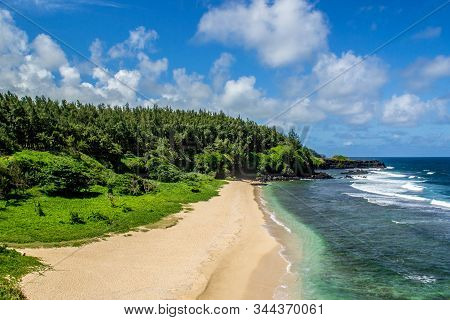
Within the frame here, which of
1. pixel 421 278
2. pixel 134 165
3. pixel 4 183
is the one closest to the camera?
pixel 421 278

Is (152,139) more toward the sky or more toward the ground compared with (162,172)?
more toward the sky

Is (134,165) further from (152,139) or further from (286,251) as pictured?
(286,251)

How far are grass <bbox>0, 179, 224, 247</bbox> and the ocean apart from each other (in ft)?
45.6

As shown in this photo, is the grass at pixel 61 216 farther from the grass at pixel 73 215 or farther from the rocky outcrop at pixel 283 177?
the rocky outcrop at pixel 283 177

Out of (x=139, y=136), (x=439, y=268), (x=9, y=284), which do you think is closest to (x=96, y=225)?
(x=9, y=284)

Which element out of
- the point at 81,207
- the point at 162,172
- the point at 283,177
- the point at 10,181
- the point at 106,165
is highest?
the point at 106,165

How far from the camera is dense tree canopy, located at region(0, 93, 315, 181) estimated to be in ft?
230

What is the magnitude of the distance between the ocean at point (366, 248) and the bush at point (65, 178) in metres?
22.9

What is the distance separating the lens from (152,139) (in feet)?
319

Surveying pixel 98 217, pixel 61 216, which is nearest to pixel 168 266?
pixel 98 217

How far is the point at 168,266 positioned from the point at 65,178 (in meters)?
24.5

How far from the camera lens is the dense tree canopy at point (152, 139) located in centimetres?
7019
